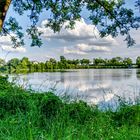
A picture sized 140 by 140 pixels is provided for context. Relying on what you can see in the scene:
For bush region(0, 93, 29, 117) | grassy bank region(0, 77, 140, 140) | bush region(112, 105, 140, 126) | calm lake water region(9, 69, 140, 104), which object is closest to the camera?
grassy bank region(0, 77, 140, 140)

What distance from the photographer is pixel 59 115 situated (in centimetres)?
831

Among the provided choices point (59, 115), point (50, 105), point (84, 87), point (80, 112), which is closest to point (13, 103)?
point (50, 105)

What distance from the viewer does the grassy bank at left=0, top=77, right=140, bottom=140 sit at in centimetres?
713

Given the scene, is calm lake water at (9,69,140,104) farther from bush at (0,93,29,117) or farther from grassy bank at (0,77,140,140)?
bush at (0,93,29,117)

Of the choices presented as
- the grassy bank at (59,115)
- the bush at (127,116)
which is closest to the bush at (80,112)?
the grassy bank at (59,115)

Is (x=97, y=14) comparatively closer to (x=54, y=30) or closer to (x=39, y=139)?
(x=54, y=30)

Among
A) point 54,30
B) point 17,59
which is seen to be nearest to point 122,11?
point 54,30

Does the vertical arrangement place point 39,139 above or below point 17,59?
below

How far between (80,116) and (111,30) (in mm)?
9546

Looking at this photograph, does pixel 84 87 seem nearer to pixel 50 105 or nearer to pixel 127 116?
pixel 127 116

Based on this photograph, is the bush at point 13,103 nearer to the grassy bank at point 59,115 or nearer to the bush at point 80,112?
the grassy bank at point 59,115

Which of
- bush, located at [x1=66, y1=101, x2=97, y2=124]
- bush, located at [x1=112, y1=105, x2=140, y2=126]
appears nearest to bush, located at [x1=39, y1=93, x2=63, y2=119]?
bush, located at [x1=66, y1=101, x2=97, y2=124]

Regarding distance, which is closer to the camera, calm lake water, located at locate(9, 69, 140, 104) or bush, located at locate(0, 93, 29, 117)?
bush, located at locate(0, 93, 29, 117)

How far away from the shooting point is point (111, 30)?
17969mm
